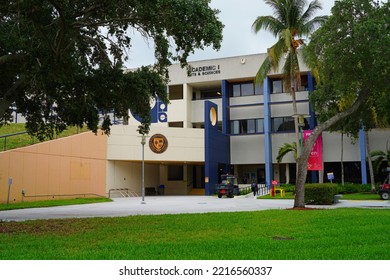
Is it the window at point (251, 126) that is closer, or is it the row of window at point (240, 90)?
the row of window at point (240, 90)

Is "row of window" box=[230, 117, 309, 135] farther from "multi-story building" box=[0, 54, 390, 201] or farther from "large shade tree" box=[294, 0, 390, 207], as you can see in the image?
"large shade tree" box=[294, 0, 390, 207]

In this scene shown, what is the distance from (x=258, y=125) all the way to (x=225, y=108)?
401cm

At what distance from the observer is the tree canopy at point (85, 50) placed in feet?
38.5

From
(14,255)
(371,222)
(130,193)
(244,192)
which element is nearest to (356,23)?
(371,222)

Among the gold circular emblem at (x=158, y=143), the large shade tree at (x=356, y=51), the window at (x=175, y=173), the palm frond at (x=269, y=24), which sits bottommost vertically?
the window at (x=175, y=173)

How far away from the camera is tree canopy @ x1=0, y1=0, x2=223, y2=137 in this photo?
11.7 meters

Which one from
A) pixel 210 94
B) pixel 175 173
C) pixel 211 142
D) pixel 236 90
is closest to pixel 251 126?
pixel 236 90

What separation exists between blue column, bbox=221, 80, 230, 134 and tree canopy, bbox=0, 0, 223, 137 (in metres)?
28.7

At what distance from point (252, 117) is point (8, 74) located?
34519mm

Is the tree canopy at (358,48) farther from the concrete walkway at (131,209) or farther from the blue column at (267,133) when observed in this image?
the blue column at (267,133)

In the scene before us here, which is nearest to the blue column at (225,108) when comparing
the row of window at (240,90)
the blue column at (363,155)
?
the row of window at (240,90)

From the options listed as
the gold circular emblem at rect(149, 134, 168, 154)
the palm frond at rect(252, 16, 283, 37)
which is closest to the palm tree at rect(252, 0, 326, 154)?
the palm frond at rect(252, 16, 283, 37)

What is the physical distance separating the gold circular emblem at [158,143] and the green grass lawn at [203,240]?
87.7 feet

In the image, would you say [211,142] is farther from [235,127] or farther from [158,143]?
[235,127]
